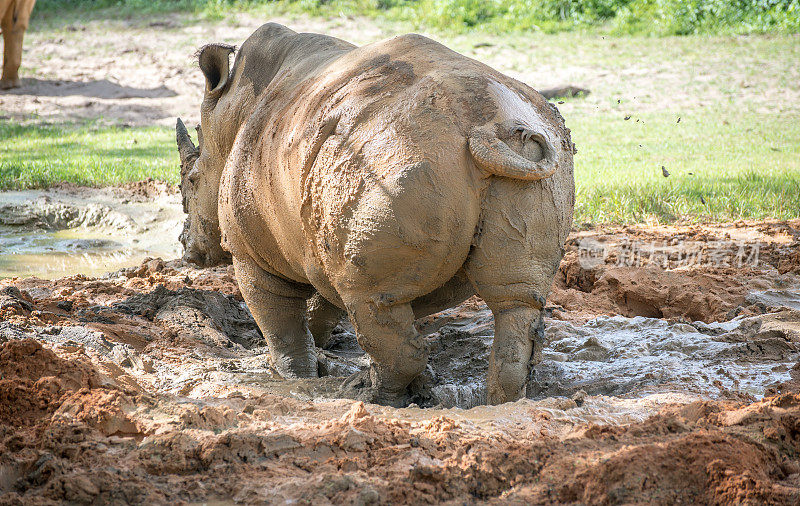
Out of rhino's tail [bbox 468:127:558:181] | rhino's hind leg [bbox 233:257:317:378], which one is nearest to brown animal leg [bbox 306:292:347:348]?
rhino's hind leg [bbox 233:257:317:378]

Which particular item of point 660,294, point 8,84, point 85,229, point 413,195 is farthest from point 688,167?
point 8,84

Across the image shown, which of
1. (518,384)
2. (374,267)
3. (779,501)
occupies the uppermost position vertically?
(374,267)

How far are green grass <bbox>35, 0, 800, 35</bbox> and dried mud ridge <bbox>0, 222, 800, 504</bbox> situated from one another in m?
13.6

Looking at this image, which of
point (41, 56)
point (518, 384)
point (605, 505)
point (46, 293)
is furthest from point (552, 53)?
point (605, 505)

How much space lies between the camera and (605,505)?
88.6 inches

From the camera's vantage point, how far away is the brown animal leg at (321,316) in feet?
15.9

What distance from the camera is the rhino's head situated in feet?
14.9

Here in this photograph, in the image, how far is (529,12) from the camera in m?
18.4

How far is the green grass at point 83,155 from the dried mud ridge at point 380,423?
13.4ft

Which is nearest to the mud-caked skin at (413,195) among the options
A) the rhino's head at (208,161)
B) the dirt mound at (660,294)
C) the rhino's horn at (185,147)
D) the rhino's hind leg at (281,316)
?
the rhino's hind leg at (281,316)

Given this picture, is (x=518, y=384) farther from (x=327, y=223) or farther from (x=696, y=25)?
(x=696, y=25)

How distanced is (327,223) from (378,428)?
0.88 metres

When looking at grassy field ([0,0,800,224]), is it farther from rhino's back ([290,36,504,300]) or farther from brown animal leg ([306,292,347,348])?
rhino's back ([290,36,504,300])

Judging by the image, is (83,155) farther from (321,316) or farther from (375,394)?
(375,394)
